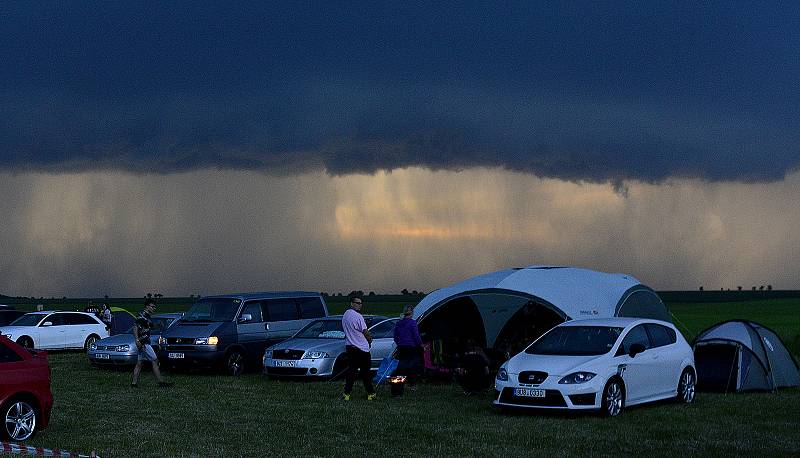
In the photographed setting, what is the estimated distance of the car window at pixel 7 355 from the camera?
12.6 metres

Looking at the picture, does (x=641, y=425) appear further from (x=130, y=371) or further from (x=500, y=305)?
(x=130, y=371)

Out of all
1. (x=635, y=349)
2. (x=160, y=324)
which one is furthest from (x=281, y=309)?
(x=635, y=349)

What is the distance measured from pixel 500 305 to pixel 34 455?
48.9 ft

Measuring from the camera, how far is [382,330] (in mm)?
23438

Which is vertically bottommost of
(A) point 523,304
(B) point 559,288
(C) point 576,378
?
(C) point 576,378

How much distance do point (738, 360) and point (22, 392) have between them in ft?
46.1

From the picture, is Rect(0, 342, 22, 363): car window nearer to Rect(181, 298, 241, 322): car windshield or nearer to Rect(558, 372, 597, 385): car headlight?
Rect(558, 372, 597, 385): car headlight

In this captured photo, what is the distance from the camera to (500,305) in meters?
24.4

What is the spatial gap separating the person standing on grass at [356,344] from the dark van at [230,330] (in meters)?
6.18

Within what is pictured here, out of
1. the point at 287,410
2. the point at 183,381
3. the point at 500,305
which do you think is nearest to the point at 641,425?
the point at 287,410

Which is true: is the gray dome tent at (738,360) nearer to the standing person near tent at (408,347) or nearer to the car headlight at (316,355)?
the standing person near tent at (408,347)

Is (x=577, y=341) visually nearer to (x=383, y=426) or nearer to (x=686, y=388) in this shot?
(x=686, y=388)

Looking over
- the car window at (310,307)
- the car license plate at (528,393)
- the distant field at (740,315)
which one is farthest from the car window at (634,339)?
the distant field at (740,315)

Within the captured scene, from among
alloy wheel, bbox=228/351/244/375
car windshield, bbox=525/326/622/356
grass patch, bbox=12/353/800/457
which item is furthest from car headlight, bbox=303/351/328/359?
car windshield, bbox=525/326/622/356
